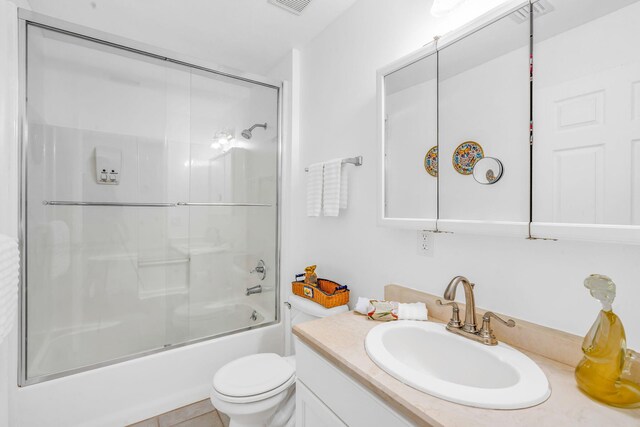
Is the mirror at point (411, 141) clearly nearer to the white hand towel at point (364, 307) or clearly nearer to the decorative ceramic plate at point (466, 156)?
the decorative ceramic plate at point (466, 156)

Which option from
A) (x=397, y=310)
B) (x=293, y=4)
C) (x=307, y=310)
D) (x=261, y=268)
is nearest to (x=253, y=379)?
(x=307, y=310)

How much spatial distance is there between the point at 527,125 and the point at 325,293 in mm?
1220

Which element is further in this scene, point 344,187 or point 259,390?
point 344,187

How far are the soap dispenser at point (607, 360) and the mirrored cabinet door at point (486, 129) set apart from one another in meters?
0.23

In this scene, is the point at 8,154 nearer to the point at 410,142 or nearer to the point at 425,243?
the point at 410,142

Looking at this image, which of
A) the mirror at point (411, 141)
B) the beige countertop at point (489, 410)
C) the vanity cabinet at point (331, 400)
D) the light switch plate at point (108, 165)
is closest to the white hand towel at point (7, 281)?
the light switch plate at point (108, 165)

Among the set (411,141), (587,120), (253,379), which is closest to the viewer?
(587,120)

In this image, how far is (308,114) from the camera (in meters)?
2.09

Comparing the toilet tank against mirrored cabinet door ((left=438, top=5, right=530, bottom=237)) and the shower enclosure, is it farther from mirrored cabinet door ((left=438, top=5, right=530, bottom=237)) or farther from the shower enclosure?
mirrored cabinet door ((left=438, top=5, right=530, bottom=237))

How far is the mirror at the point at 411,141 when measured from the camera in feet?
3.93

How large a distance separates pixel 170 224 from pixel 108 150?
55cm

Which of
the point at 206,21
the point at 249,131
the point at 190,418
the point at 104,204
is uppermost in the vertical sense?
the point at 206,21

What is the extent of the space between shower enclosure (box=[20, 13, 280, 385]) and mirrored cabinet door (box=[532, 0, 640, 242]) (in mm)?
1685

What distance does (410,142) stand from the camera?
129cm
